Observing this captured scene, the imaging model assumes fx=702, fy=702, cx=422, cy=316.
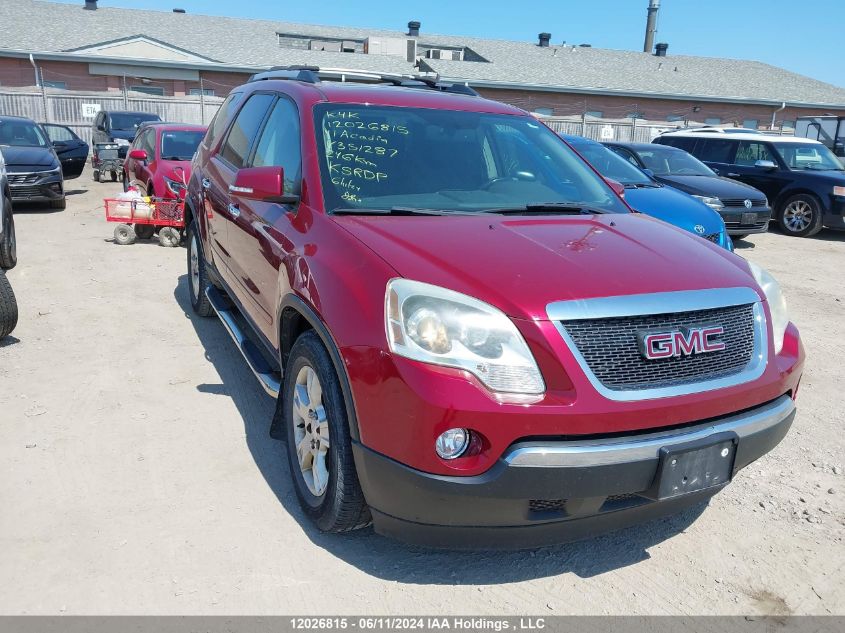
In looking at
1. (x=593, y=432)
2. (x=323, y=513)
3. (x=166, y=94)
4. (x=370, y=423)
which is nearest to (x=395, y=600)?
(x=323, y=513)

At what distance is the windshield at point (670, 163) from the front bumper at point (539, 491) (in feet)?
29.9

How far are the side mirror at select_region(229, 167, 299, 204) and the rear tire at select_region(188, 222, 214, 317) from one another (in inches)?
91.5

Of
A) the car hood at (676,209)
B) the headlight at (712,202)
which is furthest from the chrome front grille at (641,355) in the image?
the headlight at (712,202)

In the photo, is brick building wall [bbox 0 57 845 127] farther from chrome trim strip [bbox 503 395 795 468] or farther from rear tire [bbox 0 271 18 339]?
chrome trim strip [bbox 503 395 795 468]

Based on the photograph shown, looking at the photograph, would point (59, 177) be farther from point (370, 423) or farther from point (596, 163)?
point (370, 423)

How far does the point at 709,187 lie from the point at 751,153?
327 cm

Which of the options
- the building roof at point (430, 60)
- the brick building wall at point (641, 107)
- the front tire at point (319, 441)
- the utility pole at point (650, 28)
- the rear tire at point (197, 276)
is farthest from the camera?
the utility pole at point (650, 28)

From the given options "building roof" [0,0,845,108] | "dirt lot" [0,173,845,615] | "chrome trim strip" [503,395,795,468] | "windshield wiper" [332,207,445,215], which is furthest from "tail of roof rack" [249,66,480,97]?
"building roof" [0,0,845,108]

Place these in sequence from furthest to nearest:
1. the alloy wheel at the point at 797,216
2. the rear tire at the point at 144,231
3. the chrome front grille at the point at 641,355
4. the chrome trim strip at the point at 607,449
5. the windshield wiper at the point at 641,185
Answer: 1. the alloy wheel at the point at 797,216
2. the rear tire at the point at 144,231
3. the windshield wiper at the point at 641,185
4. the chrome front grille at the point at 641,355
5. the chrome trim strip at the point at 607,449

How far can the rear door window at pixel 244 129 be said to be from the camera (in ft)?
14.0

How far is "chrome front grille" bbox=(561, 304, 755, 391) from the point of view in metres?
2.36

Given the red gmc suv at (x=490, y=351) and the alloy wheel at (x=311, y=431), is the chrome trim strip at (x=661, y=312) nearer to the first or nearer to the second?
the red gmc suv at (x=490, y=351)

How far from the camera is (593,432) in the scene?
232 centimetres
